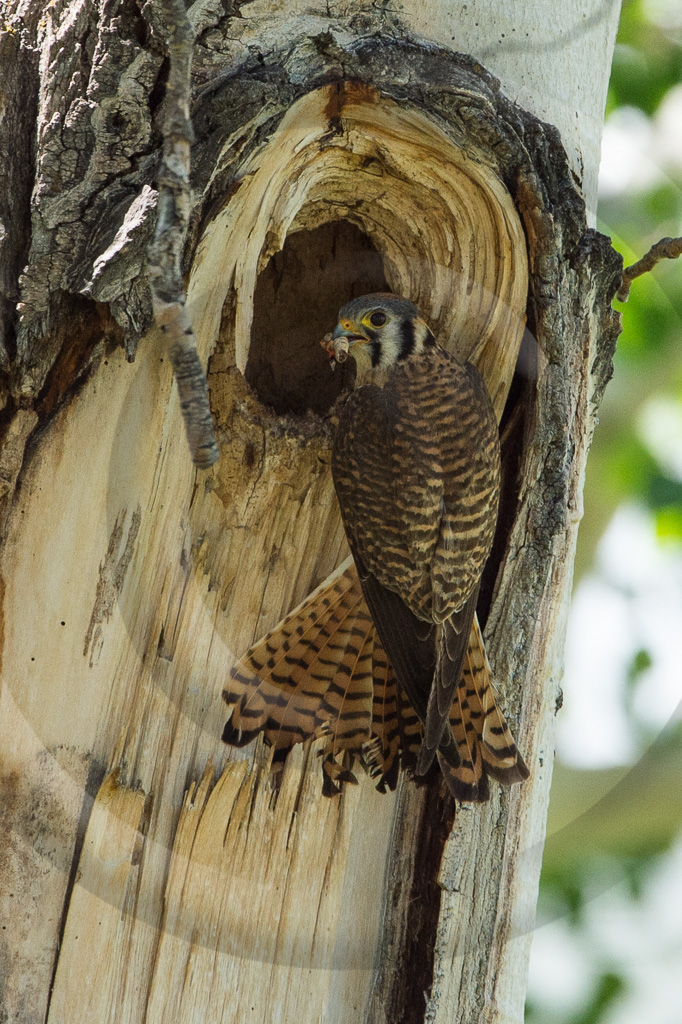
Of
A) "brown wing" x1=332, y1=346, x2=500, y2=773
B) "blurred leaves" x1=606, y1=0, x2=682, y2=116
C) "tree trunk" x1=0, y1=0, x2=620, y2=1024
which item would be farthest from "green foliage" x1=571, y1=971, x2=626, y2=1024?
"blurred leaves" x1=606, y1=0, x2=682, y2=116

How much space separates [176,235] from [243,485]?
34.1 inches

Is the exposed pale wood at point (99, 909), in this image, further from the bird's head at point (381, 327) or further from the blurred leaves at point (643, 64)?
the blurred leaves at point (643, 64)

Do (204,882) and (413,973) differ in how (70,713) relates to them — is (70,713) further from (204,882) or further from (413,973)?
(413,973)

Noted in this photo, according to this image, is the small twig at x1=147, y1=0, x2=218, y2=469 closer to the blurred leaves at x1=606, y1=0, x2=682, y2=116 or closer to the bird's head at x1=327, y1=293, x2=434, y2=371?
the bird's head at x1=327, y1=293, x2=434, y2=371

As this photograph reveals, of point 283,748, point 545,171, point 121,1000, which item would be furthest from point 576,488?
point 121,1000

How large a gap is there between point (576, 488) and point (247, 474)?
0.78 m

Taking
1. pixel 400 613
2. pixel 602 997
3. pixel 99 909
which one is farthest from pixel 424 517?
pixel 602 997

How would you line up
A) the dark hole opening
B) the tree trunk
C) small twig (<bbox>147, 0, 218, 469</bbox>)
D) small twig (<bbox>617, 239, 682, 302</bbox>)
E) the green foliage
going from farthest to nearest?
the green foliage, the dark hole opening, small twig (<bbox>617, 239, 682, 302</bbox>), the tree trunk, small twig (<bbox>147, 0, 218, 469</bbox>)

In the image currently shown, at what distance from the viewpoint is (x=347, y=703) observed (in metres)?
2.26

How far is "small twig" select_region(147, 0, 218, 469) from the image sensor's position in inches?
55.0

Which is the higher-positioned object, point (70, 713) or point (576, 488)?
point (576, 488)

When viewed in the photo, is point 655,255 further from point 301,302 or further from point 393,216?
point 301,302

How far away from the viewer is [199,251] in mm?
1880

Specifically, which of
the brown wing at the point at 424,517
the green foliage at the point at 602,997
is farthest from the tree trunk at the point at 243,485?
the green foliage at the point at 602,997
